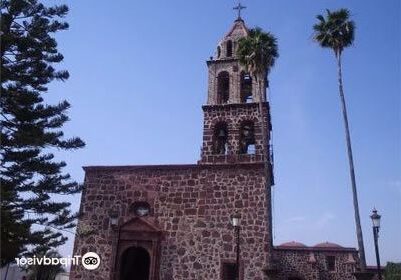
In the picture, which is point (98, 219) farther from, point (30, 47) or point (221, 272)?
point (30, 47)

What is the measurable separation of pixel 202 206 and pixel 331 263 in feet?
45.7

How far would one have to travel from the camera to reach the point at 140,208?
1917cm

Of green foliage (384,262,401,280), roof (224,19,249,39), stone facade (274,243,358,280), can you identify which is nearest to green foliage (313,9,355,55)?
roof (224,19,249,39)

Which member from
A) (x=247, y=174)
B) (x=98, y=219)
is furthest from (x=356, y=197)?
(x=98, y=219)

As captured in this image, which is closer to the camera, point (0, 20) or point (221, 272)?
point (0, 20)

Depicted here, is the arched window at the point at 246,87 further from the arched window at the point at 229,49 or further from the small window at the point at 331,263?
the small window at the point at 331,263

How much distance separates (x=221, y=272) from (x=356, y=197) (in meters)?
6.25

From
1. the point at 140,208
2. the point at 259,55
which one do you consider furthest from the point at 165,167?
the point at 259,55

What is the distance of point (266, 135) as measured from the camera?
1922 cm

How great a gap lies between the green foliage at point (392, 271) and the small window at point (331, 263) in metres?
Answer: 5.95

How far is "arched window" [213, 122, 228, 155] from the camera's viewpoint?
2013 centimetres

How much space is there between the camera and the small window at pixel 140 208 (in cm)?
1901

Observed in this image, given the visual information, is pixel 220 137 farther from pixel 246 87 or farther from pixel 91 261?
pixel 91 261

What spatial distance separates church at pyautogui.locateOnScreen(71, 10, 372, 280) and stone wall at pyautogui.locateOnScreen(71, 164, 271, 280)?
0.04 meters
